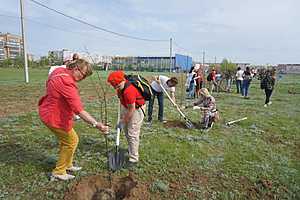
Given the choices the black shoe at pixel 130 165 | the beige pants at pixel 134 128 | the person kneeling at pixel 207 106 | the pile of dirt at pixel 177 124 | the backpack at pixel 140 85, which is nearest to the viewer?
the backpack at pixel 140 85

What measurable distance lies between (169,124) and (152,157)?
2.35m

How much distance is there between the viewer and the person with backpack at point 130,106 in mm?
3301

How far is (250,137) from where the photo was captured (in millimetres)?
5711

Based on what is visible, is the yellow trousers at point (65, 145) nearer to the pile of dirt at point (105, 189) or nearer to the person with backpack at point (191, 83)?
the pile of dirt at point (105, 189)

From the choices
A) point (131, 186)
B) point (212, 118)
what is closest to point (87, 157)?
point (131, 186)

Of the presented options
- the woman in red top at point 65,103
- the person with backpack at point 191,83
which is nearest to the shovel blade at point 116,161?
the woman in red top at point 65,103

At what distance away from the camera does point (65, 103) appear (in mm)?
3012

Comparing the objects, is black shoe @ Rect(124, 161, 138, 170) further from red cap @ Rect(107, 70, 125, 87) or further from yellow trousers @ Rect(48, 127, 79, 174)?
red cap @ Rect(107, 70, 125, 87)

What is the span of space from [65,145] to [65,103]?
2.01 ft

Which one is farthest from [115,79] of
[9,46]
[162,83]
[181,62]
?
[9,46]

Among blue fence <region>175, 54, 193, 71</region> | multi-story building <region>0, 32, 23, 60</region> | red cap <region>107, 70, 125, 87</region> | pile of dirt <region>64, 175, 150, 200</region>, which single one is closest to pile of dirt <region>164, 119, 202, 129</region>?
pile of dirt <region>64, 175, 150, 200</region>

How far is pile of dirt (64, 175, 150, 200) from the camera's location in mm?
3045

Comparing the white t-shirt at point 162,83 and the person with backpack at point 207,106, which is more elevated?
the white t-shirt at point 162,83

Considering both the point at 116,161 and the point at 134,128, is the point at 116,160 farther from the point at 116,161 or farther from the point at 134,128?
the point at 134,128
